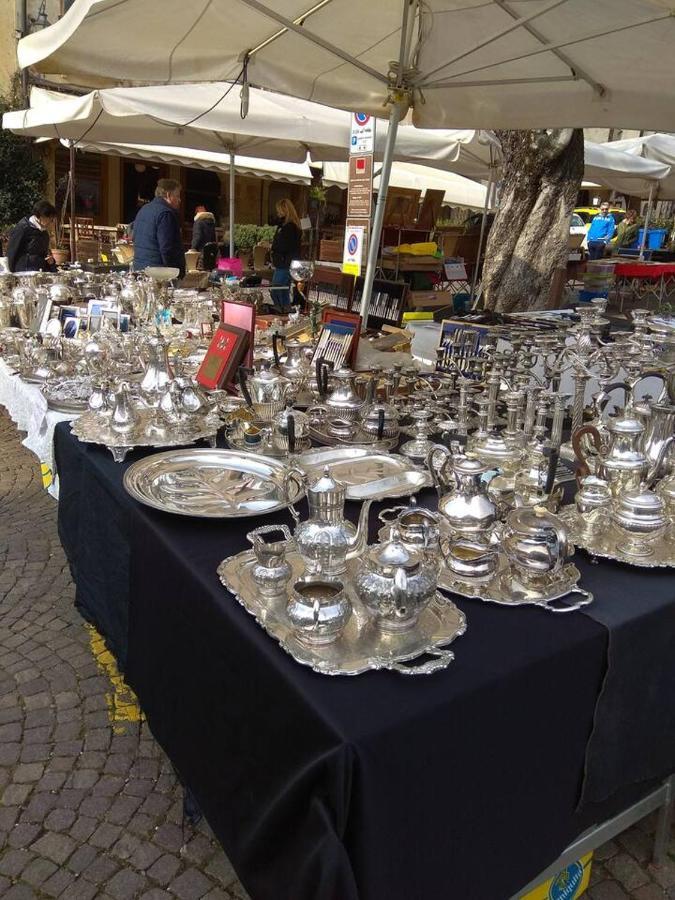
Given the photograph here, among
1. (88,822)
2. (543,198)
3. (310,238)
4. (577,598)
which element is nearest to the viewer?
(577,598)

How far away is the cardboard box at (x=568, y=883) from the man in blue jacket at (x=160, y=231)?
4657 mm

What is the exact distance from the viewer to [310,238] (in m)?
11.6

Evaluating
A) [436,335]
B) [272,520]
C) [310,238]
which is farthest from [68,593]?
→ [310,238]

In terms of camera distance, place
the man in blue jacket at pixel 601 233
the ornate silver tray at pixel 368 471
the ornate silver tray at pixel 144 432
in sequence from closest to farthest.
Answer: the ornate silver tray at pixel 368 471 → the ornate silver tray at pixel 144 432 → the man in blue jacket at pixel 601 233

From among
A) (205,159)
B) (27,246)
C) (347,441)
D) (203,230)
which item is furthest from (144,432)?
(205,159)

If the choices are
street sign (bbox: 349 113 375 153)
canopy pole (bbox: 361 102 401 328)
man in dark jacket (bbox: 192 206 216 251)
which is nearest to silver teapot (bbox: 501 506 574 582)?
canopy pole (bbox: 361 102 401 328)

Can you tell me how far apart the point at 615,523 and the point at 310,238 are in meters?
11.0

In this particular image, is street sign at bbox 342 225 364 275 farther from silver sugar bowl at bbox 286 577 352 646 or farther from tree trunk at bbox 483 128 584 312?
tree trunk at bbox 483 128 584 312

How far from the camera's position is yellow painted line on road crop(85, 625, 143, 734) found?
203cm

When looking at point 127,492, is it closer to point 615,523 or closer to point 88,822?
point 88,822

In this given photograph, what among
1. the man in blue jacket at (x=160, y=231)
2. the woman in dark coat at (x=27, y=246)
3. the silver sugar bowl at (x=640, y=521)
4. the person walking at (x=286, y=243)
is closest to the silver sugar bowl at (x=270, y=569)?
the silver sugar bowl at (x=640, y=521)

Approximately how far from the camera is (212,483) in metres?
1.69

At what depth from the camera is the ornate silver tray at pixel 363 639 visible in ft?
3.23

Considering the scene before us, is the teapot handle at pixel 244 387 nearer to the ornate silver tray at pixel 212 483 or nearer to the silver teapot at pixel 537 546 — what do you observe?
the ornate silver tray at pixel 212 483
